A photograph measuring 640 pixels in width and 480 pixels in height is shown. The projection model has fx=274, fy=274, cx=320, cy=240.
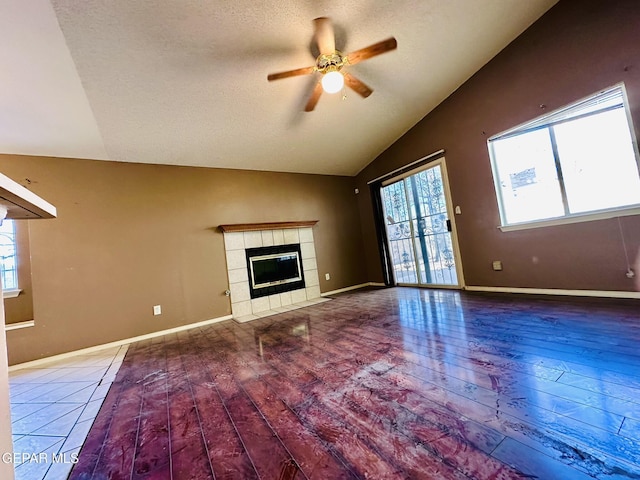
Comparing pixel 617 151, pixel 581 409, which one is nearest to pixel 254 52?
pixel 581 409

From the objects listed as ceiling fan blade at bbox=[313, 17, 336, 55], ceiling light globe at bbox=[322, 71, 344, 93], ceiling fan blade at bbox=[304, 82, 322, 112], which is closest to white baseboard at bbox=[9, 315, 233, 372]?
ceiling fan blade at bbox=[304, 82, 322, 112]

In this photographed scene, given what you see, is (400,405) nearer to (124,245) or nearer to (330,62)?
(330,62)

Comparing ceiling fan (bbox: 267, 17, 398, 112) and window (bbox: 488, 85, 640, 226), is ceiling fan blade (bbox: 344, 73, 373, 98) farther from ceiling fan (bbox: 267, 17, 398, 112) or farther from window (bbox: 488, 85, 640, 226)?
window (bbox: 488, 85, 640, 226)

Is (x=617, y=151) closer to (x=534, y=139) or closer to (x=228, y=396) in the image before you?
(x=534, y=139)

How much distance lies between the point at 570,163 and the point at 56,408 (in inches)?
204

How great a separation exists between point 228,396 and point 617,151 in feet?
13.5

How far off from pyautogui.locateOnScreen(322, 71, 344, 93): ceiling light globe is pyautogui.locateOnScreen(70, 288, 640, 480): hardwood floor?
96.1 inches

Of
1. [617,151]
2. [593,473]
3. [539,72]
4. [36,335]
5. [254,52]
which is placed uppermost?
[254,52]

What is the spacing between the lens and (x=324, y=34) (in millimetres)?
2385

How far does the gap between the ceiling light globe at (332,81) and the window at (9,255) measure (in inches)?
171

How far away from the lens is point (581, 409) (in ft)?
4.13

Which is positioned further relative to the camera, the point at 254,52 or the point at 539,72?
the point at 539,72

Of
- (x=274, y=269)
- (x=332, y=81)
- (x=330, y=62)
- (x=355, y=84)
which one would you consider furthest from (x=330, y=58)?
(x=274, y=269)

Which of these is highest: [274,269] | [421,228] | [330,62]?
[330,62]
